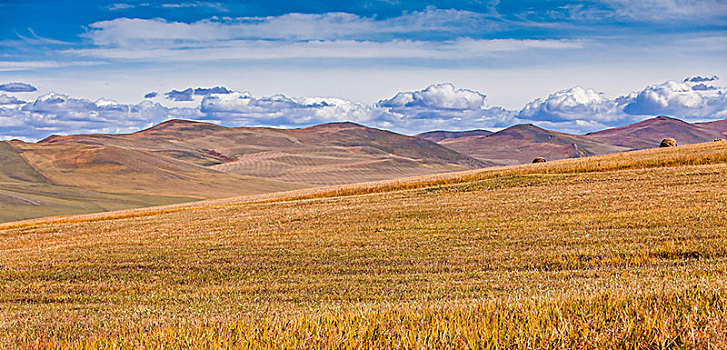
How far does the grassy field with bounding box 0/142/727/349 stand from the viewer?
562 cm

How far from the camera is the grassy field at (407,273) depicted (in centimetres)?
562

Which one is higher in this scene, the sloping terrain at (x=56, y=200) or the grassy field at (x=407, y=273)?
the grassy field at (x=407, y=273)

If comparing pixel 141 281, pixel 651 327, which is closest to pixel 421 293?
pixel 651 327

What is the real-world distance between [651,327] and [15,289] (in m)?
17.1

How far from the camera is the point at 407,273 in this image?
1573 cm

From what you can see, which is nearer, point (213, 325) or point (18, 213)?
point (213, 325)

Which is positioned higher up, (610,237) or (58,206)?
(610,237)

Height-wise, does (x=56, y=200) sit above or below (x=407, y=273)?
below

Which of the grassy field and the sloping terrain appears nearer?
the grassy field

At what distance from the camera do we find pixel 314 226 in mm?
28172

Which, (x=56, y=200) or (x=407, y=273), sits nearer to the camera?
(x=407, y=273)

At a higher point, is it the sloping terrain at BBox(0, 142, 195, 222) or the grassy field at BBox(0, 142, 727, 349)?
the grassy field at BBox(0, 142, 727, 349)

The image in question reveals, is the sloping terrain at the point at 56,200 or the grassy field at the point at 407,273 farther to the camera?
the sloping terrain at the point at 56,200

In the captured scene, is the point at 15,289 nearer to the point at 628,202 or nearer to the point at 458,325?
the point at 458,325
